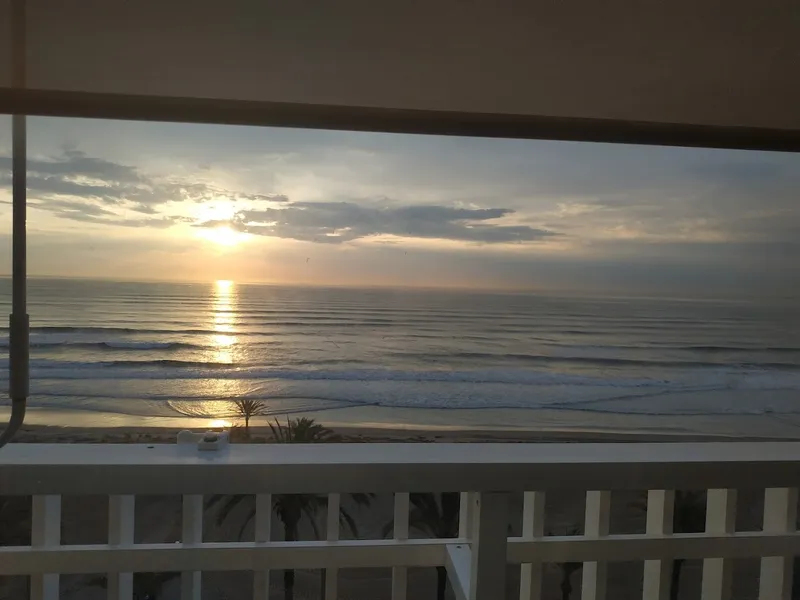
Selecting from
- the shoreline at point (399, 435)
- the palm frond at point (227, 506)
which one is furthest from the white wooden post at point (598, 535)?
the palm frond at point (227, 506)

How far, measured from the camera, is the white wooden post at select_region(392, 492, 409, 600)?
98 cm

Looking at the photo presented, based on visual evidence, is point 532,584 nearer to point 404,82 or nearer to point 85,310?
point 404,82

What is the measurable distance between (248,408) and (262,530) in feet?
2.19

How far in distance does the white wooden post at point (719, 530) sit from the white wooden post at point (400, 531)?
58cm

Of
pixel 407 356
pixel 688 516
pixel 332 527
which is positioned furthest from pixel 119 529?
pixel 688 516

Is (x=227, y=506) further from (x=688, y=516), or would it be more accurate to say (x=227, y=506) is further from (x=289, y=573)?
(x=688, y=516)

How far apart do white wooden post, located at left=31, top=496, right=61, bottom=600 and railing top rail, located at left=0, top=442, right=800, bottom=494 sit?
0.08m

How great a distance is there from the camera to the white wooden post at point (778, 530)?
1.04 meters

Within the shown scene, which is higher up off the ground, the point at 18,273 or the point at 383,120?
the point at 383,120

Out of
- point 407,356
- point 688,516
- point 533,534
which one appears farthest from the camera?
point 407,356

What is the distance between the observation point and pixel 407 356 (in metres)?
2.21

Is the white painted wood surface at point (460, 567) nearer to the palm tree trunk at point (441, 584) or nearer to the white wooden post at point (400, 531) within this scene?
the white wooden post at point (400, 531)

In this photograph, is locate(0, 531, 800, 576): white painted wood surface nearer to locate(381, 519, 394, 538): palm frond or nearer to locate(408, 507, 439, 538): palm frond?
locate(408, 507, 439, 538): palm frond

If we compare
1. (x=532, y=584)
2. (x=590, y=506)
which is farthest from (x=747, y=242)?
(x=532, y=584)
